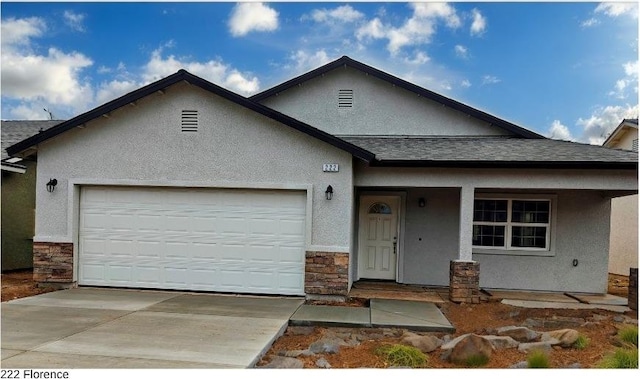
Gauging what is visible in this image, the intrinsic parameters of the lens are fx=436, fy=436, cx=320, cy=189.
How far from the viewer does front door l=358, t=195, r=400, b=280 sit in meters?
11.4

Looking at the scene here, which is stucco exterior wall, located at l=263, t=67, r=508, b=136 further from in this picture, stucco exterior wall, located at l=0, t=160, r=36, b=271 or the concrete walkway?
stucco exterior wall, located at l=0, t=160, r=36, b=271

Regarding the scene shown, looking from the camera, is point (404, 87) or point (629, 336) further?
point (404, 87)

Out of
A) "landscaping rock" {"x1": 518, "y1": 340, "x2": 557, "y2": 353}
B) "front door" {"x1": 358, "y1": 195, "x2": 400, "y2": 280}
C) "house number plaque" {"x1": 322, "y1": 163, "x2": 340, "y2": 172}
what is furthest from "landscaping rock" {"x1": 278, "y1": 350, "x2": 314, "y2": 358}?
"front door" {"x1": 358, "y1": 195, "x2": 400, "y2": 280}

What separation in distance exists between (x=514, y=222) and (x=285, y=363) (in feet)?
26.1

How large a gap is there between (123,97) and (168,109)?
0.91 metres

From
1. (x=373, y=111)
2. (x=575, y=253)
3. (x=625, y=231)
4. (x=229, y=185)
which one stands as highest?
(x=373, y=111)

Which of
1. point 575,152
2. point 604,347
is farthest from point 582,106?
point 604,347

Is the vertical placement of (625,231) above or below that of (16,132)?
below

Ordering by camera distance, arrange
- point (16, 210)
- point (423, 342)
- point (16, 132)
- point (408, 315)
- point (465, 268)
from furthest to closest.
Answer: point (16, 132) → point (16, 210) → point (465, 268) → point (408, 315) → point (423, 342)

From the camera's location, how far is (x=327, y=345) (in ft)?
19.4

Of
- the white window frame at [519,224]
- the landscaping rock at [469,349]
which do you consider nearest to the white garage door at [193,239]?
the landscaping rock at [469,349]

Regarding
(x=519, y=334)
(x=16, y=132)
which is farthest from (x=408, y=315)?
(x=16, y=132)

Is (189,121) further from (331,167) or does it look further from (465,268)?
(465,268)

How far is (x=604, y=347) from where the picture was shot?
245 inches
